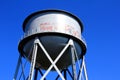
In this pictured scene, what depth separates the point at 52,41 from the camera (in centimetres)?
1819

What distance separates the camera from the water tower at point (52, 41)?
1816 cm

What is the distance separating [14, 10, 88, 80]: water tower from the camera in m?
18.2

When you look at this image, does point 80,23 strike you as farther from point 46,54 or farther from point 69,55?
point 46,54

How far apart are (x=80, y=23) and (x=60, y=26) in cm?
230

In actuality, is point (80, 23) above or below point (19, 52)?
above

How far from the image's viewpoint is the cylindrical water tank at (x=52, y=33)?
60.0 ft

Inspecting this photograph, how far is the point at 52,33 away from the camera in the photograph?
1819 centimetres

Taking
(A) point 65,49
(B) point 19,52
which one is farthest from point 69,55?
(B) point 19,52

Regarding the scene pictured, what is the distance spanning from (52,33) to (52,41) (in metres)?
0.57

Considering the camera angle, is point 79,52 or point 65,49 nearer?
point 65,49

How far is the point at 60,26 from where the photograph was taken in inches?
733

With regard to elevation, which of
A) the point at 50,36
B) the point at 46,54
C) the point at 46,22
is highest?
the point at 46,22

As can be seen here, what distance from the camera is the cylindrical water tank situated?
18.3 meters

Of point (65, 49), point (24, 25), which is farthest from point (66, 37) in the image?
point (24, 25)
